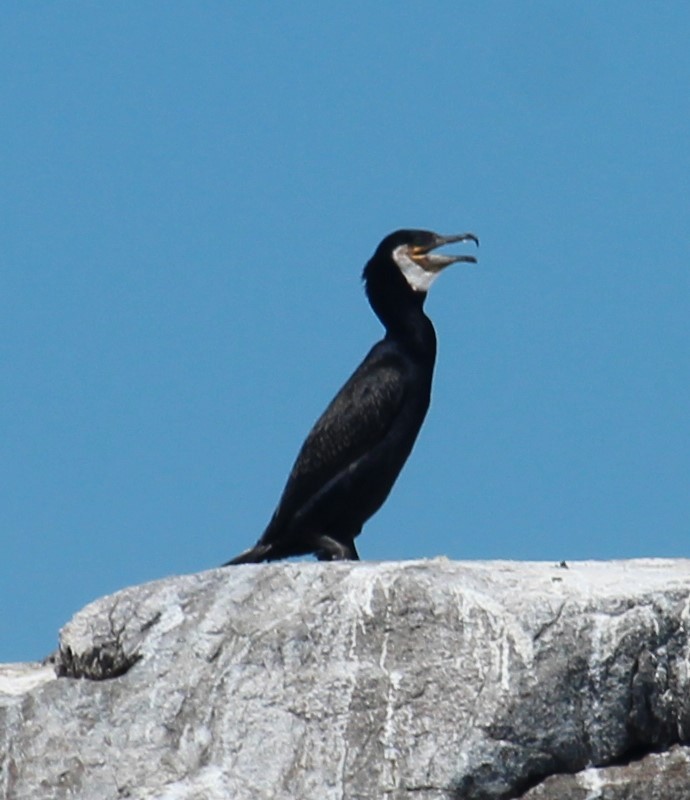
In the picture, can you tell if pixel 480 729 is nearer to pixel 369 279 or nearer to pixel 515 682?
pixel 515 682

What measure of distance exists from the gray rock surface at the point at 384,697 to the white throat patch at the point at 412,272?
319cm

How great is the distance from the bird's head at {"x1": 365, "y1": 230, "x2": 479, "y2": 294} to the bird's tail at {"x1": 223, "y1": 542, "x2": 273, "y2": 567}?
6.57 feet

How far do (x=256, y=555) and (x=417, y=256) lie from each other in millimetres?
2299

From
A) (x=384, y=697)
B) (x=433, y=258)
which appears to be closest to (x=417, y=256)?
(x=433, y=258)

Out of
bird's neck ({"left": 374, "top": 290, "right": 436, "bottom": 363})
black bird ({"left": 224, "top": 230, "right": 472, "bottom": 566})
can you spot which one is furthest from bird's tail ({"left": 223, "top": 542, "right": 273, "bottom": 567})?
bird's neck ({"left": 374, "top": 290, "right": 436, "bottom": 363})

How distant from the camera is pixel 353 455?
A: 449 inches

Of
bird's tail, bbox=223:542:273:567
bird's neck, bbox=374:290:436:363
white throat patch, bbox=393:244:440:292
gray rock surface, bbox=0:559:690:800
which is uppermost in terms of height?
white throat patch, bbox=393:244:440:292

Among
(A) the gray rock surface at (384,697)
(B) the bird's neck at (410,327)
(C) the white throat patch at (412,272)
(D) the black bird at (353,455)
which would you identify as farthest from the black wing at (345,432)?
(A) the gray rock surface at (384,697)

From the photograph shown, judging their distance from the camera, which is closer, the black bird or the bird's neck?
the black bird

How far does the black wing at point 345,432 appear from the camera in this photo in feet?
37.1

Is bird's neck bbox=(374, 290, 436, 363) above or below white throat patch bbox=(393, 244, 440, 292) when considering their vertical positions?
below

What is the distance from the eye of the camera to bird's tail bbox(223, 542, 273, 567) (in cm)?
1115

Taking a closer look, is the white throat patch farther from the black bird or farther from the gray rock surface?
the gray rock surface

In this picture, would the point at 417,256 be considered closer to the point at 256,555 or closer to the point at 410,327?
the point at 410,327
